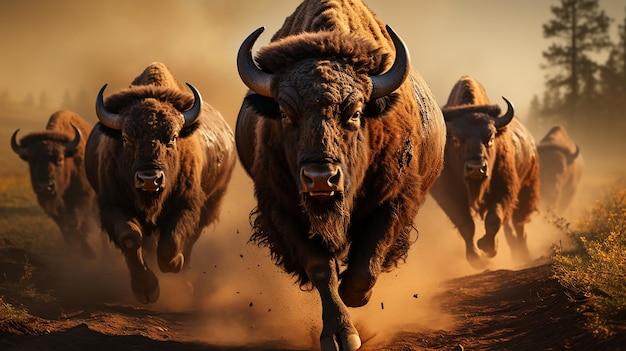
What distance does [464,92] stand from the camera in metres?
12.0

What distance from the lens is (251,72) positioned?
5.84 metres

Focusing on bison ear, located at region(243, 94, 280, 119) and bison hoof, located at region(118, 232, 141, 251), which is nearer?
bison ear, located at region(243, 94, 280, 119)

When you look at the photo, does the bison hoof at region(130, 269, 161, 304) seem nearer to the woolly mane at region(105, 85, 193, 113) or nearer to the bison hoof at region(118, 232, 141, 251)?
the bison hoof at region(118, 232, 141, 251)

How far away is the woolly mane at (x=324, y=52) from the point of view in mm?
5680

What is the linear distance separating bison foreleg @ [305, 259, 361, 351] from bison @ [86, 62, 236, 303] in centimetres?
294

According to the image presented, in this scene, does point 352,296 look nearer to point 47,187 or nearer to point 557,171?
point 47,187

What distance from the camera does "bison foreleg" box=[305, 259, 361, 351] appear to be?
5.16 meters

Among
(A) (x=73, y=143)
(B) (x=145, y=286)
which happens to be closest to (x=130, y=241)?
(B) (x=145, y=286)

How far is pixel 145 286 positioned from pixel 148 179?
112 cm

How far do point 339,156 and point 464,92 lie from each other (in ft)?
23.8

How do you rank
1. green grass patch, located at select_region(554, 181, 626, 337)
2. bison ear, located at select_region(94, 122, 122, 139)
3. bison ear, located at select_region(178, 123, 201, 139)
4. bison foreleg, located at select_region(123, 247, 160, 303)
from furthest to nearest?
bison ear, located at select_region(178, 123, 201, 139), bison ear, located at select_region(94, 122, 122, 139), bison foreleg, located at select_region(123, 247, 160, 303), green grass patch, located at select_region(554, 181, 626, 337)

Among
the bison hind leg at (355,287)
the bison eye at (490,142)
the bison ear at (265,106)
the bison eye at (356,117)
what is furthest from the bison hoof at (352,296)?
the bison eye at (490,142)

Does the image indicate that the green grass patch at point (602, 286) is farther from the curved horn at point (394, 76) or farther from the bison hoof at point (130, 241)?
the bison hoof at point (130, 241)

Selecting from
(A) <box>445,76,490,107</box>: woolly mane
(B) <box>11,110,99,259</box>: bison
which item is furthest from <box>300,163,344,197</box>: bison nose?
(B) <box>11,110,99,259</box>: bison
